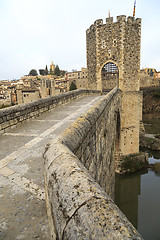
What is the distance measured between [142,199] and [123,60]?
10.9 metres

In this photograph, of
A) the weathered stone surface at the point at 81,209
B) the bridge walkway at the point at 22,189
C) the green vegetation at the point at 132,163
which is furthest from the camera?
the green vegetation at the point at 132,163

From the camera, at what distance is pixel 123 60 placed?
43.1 ft

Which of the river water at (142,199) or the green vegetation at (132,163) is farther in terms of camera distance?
the green vegetation at (132,163)

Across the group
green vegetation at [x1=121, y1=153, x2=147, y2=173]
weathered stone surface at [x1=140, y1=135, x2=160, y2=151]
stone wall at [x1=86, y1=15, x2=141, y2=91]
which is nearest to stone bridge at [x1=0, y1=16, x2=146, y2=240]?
stone wall at [x1=86, y1=15, x2=141, y2=91]

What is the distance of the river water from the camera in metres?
10.7

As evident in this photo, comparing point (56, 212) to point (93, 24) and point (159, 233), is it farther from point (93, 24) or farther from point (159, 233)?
point (93, 24)

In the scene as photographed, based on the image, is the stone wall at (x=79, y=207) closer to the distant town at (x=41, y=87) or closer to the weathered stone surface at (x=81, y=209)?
the weathered stone surface at (x=81, y=209)

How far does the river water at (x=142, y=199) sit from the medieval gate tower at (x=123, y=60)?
2.56m

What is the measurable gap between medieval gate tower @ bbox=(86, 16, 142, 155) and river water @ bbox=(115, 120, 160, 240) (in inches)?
101

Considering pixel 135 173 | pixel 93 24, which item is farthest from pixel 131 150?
pixel 93 24

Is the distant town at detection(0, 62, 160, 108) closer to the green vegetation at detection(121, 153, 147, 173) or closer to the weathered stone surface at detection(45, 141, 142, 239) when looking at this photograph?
the green vegetation at detection(121, 153, 147, 173)

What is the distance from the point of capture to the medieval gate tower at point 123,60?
1296 cm

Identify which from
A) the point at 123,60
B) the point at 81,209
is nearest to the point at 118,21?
the point at 123,60

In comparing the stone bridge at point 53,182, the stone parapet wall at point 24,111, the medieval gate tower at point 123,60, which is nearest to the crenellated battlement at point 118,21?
the medieval gate tower at point 123,60
